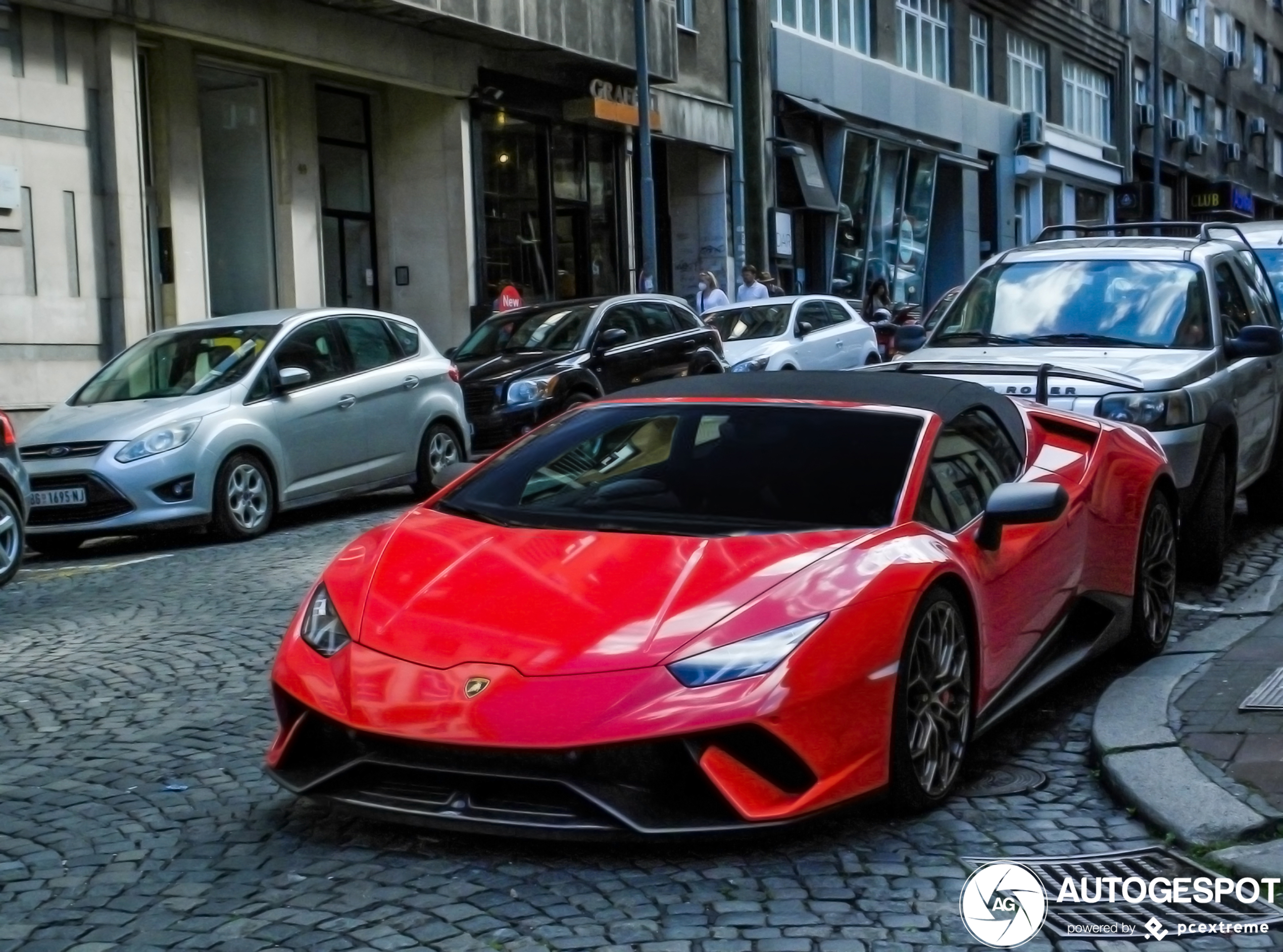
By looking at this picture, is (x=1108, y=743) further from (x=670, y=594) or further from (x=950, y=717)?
(x=670, y=594)

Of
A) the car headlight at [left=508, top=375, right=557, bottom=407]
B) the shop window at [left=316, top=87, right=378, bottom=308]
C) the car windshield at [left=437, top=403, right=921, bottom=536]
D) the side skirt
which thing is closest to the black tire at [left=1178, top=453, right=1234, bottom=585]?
the side skirt

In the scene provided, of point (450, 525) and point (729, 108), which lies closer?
point (450, 525)

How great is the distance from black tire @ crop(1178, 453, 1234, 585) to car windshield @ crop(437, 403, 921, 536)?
12.2ft


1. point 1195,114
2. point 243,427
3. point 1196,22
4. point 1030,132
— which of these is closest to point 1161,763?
point 243,427

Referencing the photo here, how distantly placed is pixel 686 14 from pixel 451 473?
25.6 meters

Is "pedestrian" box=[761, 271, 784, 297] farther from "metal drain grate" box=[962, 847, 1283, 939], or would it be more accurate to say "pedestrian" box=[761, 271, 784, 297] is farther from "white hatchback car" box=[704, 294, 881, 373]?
"metal drain grate" box=[962, 847, 1283, 939]

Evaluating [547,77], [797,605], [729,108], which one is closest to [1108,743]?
[797,605]

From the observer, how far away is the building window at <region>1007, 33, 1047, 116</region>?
→ 45.1 metres

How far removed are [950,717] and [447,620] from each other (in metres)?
1.46

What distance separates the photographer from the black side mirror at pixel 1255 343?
930 cm

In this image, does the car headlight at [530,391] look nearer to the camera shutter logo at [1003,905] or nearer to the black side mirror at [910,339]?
the black side mirror at [910,339]

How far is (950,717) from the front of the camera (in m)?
4.88

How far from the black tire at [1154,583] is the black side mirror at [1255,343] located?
8.43 feet

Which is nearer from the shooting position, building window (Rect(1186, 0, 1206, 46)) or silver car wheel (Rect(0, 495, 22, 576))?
silver car wheel (Rect(0, 495, 22, 576))
